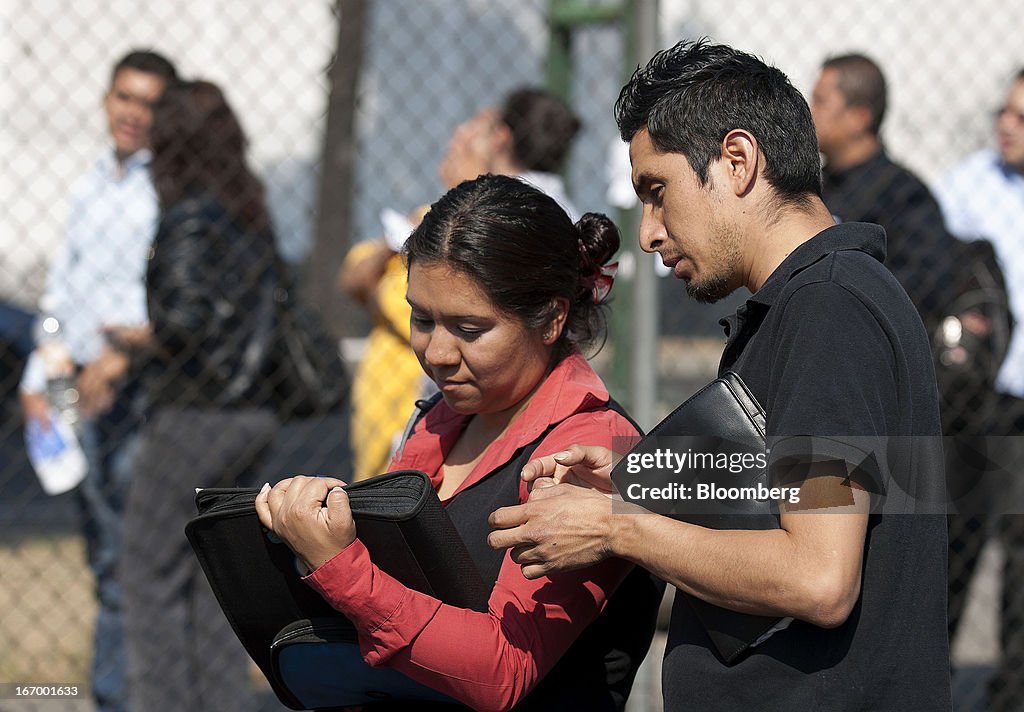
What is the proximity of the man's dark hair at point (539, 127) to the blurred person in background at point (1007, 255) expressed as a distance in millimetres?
1503

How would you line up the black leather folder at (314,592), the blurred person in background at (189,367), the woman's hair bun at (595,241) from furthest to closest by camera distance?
the blurred person in background at (189,367), the woman's hair bun at (595,241), the black leather folder at (314,592)

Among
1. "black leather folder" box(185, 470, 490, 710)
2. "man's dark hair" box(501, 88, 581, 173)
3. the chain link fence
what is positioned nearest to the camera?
"black leather folder" box(185, 470, 490, 710)

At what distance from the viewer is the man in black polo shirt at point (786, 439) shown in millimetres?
1438

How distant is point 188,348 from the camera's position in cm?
351

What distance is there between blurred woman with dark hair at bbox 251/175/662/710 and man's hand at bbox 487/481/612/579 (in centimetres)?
15

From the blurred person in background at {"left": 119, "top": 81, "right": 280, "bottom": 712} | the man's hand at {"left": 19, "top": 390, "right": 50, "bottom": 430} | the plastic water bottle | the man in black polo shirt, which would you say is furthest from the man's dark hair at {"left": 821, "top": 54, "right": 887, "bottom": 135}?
the man's hand at {"left": 19, "top": 390, "right": 50, "bottom": 430}

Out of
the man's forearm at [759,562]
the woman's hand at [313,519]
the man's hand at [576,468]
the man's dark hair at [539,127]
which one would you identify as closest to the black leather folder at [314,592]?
the woman's hand at [313,519]

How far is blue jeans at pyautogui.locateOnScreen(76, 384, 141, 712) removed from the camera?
12.3ft

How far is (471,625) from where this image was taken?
166cm

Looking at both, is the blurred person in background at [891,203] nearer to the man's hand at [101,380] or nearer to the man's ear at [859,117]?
the man's ear at [859,117]

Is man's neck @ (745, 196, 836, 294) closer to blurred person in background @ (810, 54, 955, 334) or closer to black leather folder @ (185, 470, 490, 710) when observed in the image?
black leather folder @ (185, 470, 490, 710)

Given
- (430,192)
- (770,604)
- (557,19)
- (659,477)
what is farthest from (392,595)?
(430,192)

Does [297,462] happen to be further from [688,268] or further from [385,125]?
[688,268]
